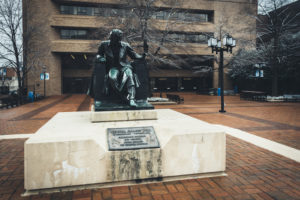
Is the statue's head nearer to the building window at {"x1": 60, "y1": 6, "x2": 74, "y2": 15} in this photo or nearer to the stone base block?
the stone base block

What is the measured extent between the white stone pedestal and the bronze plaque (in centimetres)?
A: 8

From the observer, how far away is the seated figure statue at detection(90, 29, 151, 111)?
4648 mm

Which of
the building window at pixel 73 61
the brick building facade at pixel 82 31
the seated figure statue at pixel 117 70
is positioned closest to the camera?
the seated figure statue at pixel 117 70

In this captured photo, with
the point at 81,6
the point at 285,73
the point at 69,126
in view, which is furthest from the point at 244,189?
the point at 81,6

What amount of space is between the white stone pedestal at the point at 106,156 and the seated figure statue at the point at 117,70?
35.5 inches

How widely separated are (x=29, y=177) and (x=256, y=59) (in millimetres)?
25620

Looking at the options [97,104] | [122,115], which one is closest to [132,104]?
[122,115]

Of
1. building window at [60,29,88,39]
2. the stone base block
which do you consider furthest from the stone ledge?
building window at [60,29,88,39]

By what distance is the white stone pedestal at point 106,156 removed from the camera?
126 inches

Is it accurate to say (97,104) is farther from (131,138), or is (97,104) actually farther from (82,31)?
(82,31)

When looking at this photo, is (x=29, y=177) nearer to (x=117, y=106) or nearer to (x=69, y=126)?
(x=69, y=126)

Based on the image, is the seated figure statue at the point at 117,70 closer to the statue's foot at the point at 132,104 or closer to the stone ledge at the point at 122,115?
the statue's foot at the point at 132,104

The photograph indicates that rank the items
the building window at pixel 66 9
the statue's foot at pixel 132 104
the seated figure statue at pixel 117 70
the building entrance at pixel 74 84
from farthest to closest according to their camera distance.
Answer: the building entrance at pixel 74 84 → the building window at pixel 66 9 → the seated figure statue at pixel 117 70 → the statue's foot at pixel 132 104

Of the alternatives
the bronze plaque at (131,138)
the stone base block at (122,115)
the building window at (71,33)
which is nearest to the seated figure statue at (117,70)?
the stone base block at (122,115)
